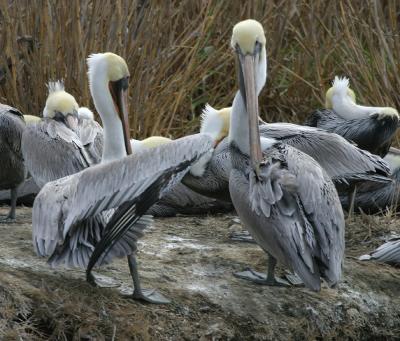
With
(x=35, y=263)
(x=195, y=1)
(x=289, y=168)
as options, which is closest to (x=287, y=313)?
(x=289, y=168)

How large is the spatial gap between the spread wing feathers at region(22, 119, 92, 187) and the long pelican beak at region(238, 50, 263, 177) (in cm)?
106

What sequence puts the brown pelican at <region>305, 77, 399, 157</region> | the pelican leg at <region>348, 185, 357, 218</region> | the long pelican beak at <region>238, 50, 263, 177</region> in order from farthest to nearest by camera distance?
the brown pelican at <region>305, 77, 399, 157</region>, the pelican leg at <region>348, 185, 357, 218</region>, the long pelican beak at <region>238, 50, 263, 177</region>

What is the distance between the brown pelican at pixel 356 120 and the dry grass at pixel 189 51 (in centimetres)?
35

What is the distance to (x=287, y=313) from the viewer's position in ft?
16.3

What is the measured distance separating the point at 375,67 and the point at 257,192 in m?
3.47

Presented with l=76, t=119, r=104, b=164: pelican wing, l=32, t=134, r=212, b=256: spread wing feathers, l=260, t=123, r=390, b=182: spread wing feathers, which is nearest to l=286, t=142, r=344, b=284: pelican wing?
l=32, t=134, r=212, b=256: spread wing feathers

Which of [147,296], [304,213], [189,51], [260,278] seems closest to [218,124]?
[189,51]

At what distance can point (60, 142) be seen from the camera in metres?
5.97

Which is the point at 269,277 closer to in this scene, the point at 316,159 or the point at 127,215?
the point at 127,215

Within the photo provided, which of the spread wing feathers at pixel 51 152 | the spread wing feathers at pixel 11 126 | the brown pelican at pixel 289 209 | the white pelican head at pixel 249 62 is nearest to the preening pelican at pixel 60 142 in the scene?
the spread wing feathers at pixel 51 152

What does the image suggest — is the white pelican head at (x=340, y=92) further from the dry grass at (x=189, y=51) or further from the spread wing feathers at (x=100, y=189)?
the spread wing feathers at (x=100, y=189)

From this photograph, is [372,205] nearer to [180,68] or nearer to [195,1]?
[180,68]

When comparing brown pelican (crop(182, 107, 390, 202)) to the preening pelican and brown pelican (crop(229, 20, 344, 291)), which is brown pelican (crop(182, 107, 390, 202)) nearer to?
the preening pelican

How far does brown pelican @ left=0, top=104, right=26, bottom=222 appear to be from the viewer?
247 inches
